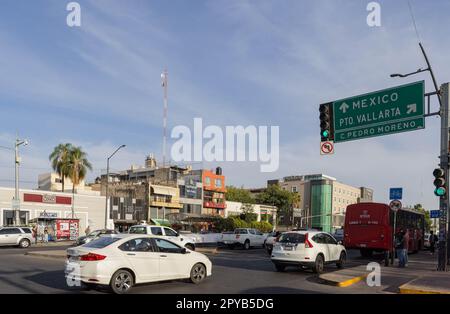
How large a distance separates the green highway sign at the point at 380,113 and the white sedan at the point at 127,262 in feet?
34.5

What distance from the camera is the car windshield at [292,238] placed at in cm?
1848

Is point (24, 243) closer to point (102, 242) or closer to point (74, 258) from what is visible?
point (102, 242)

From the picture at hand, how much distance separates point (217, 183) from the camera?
9138cm

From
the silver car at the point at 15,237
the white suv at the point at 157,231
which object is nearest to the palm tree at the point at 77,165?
the silver car at the point at 15,237

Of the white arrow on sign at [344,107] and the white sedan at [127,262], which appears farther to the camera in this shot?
the white arrow on sign at [344,107]

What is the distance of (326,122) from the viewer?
21734 millimetres

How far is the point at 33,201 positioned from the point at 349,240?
35076 millimetres

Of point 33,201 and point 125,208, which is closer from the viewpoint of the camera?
point 33,201

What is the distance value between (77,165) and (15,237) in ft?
81.9

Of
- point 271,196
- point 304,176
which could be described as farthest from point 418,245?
point 304,176

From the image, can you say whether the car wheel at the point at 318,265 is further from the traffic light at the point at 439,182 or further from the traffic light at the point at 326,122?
the traffic light at the point at 326,122

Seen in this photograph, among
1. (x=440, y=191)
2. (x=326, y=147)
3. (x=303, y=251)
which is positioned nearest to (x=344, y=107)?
(x=326, y=147)

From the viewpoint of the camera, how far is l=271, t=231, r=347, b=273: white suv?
1819 cm
